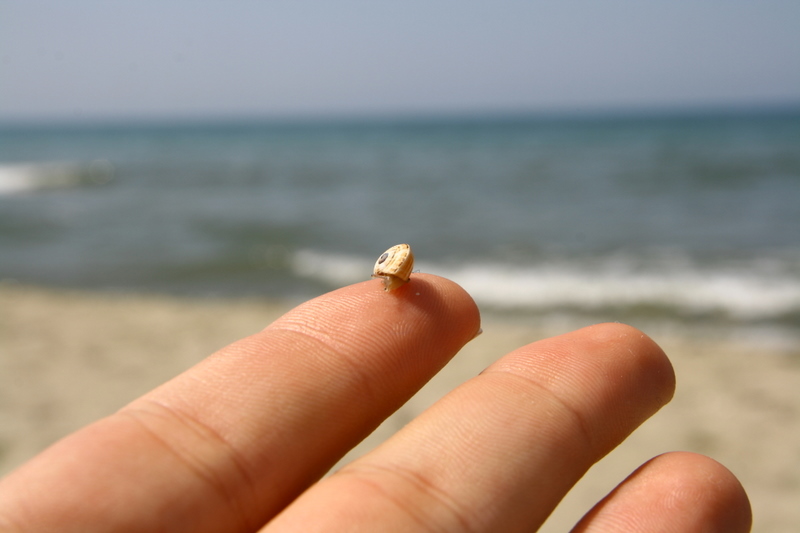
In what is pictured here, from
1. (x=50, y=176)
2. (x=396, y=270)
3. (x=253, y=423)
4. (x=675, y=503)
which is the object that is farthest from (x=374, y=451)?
(x=50, y=176)

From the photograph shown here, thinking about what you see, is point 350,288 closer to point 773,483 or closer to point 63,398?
point 773,483

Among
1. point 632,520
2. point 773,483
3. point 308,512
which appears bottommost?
point 773,483

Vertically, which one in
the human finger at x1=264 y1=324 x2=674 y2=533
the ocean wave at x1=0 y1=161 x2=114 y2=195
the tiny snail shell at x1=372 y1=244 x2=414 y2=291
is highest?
the tiny snail shell at x1=372 y1=244 x2=414 y2=291

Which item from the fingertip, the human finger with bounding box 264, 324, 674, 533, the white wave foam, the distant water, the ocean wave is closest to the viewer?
the human finger with bounding box 264, 324, 674, 533

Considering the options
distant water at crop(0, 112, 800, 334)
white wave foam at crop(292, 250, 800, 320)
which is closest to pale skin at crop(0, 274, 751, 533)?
distant water at crop(0, 112, 800, 334)

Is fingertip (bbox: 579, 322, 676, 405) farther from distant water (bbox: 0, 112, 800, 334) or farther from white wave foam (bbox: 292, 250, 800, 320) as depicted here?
white wave foam (bbox: 292, 250, 800, 320)

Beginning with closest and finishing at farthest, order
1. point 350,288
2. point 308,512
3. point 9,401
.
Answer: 1. point 308,512
2. point 350,288
3. point 9,401

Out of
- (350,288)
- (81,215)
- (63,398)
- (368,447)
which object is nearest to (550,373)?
(350,288)

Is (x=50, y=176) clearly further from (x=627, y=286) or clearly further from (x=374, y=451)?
(x=374, y=451)
